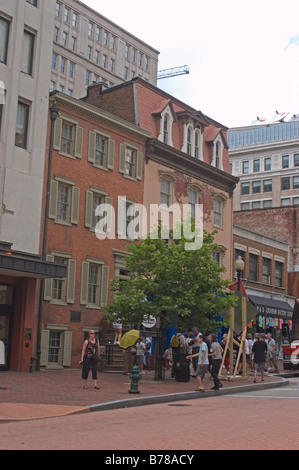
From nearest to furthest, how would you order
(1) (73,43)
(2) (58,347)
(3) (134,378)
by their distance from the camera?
(3) (134,378), (2) (58,347), (1) (73,43)

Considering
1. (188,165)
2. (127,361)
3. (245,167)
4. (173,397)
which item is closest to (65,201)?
(127,361)

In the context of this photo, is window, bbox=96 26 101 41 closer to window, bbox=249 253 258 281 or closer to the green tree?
window, bbox=249 253 258 281

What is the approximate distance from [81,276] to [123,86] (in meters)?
11.7

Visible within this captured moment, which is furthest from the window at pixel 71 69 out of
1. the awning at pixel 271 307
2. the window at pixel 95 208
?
the window at pixel 95 208

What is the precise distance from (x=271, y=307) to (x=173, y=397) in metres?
24.9

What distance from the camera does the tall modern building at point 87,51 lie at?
264 feet

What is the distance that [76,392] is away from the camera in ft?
55.4

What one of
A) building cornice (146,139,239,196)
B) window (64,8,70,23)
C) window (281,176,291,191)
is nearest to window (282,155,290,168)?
window (281,176,291,191)

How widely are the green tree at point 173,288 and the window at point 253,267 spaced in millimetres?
18886

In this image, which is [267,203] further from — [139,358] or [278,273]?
[139,358]

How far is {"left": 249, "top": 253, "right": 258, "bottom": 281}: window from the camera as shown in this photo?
40719mm

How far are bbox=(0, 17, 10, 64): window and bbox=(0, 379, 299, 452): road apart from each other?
15825 mm

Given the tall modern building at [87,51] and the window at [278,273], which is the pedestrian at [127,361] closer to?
the window at [278,273]

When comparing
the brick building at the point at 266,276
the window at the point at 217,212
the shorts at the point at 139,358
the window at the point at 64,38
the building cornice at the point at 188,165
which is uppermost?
the window at the point at 64,38
